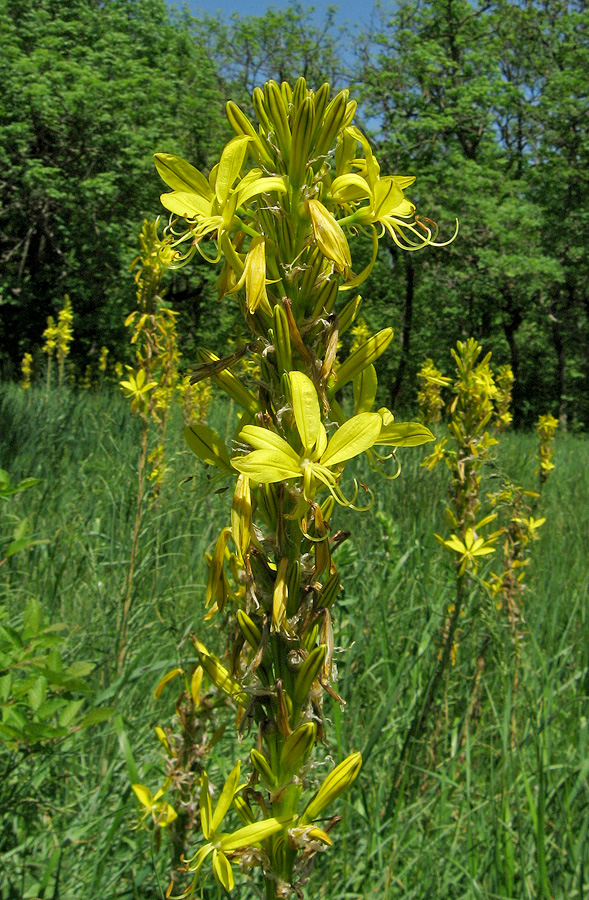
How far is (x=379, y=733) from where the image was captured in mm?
2018

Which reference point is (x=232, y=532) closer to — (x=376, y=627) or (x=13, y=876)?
(x=13, y=876)

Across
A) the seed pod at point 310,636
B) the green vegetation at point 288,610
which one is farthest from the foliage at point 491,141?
the seed pod at point 310,636

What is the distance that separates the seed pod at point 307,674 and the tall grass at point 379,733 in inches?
12.6

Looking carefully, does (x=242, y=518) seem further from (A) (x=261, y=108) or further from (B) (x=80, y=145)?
(B) (x=80, y=145)

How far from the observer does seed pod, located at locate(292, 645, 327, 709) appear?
98cm

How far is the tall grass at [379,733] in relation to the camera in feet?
5.82

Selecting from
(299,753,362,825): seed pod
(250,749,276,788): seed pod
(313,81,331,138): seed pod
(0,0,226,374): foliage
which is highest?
(0,0,226,374): foliage

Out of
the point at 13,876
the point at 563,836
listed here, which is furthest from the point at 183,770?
the point at 563,836

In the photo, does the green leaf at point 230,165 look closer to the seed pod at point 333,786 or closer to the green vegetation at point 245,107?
the seed pod at point 333,786

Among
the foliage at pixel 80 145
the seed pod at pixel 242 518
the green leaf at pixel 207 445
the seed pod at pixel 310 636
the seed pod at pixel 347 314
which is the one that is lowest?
the seed pod at pixel 310 636

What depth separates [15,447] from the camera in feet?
18.1

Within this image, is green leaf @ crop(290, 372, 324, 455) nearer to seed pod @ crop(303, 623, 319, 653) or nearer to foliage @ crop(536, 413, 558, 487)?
seed pod @ crop(303, 623, 319, 653)

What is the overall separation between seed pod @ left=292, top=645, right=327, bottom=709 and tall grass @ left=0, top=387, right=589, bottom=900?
319 mm

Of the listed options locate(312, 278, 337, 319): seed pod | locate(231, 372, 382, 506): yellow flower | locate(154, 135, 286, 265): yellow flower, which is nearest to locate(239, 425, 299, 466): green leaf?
locate(231, 372, 382, 506): yellow flower
